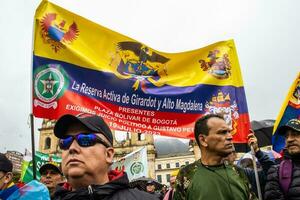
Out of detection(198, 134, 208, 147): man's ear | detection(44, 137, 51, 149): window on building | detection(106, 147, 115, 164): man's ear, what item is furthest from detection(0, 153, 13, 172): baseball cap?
detection(44, 137, 51, 149): window on building

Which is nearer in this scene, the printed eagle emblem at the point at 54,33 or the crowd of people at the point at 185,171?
the crowd of people at the point at 185,171

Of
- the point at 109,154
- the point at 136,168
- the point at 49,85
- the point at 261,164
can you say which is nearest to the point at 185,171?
the point at 109,154

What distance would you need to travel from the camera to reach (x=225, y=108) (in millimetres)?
4859

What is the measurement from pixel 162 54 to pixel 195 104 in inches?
38.6

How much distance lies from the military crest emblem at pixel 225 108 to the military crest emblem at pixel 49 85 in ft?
7.07

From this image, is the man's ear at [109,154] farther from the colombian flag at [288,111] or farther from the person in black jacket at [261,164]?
the colombian flag at [288,111]

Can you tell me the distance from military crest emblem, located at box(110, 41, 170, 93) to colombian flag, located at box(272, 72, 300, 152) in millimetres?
1821

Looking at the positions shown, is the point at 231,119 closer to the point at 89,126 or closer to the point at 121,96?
the point at 121,96

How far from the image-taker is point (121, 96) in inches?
187

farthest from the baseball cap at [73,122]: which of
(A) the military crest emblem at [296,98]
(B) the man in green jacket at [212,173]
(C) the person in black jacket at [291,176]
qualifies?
(A) the military crest emblem at [296,98]

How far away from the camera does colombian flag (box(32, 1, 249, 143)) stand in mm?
4438

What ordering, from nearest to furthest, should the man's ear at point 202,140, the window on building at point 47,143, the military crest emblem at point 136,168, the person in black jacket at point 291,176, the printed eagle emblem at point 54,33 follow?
→ the man's ear at point 202,140 < the person in black jacket at point 291,176 < the printed eagle emblem at point 54,33 < the military crest emblem at point 136,168 < the window on building at point 47,143

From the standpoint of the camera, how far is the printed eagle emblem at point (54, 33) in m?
4.59

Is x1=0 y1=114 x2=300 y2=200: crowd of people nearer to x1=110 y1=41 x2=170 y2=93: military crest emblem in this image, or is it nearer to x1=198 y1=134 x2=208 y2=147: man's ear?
x1=198 y1=134 x2=208 y2=147: man's ear
